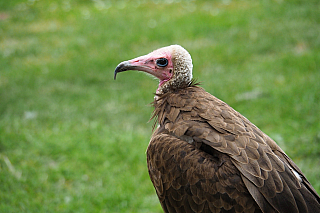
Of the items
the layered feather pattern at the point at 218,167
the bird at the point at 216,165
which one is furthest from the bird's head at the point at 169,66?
the layered feather pattern at the point at 218,167

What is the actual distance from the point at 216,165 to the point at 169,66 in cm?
114

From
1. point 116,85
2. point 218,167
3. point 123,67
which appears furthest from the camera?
point 116,85

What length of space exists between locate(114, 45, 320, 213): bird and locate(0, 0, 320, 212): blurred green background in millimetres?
1587

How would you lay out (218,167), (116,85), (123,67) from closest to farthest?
(218,167), (123,67), (116,85)

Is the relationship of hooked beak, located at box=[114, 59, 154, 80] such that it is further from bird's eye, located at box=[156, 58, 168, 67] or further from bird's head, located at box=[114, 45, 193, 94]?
bird's eye, located at box=[156, 58, 168, 67]

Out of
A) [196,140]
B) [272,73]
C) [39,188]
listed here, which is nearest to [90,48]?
[272,73]

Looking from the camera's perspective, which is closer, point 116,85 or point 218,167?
point 218,167

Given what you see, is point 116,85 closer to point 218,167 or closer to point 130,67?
point 130,67

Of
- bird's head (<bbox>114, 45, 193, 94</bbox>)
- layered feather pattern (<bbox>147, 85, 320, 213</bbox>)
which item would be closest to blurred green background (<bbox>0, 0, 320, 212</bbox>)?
layered feather pattern (<bbox>147, 85, 320, 213</bbox>)

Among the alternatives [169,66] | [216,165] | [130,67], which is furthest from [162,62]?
[216,165]

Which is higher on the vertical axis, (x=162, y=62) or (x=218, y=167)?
(x=162, y=62)

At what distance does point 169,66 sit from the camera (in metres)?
3.47

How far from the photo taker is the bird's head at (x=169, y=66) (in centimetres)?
342

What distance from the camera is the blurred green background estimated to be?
189 inches
